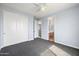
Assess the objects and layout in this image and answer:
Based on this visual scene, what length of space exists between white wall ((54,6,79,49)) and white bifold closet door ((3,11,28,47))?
216 centimetres

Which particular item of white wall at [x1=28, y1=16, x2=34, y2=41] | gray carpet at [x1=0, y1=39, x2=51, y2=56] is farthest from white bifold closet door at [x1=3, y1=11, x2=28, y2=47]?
gray carpet at [x1=0, y1=39, x2=51, y2=56]

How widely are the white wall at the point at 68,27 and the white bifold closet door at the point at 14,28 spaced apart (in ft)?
7.09

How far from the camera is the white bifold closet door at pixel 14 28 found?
3159mm

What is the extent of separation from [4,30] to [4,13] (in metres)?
0.85

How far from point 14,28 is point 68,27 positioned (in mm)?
2986

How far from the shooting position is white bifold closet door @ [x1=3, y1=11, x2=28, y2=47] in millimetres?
3159

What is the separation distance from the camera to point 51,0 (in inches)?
57.6

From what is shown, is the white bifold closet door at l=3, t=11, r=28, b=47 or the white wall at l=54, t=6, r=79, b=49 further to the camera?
the white bifold closet door at l=3, t=11, r=28, b=47

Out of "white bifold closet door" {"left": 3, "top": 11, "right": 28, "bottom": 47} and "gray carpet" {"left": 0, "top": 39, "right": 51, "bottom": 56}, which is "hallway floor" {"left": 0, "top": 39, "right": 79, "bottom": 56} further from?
"white bifold closet door" {"left": 3, "top": 11, "right": 28, "bottom": 47}

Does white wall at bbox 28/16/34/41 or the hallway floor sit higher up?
white wall at bbox 28/16/34/41

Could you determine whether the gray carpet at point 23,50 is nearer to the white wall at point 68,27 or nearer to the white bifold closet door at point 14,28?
the white bifold closet door at point 14,28

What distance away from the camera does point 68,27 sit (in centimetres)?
321

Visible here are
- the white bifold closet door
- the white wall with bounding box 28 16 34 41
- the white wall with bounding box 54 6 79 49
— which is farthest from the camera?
the white wall with bounding box 28 16 34 41

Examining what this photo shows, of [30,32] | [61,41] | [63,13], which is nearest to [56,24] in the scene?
[63,13]
